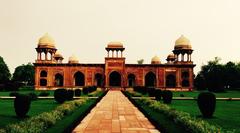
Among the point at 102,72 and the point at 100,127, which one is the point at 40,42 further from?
the point at 100,127

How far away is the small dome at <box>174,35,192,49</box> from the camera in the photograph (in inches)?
1850

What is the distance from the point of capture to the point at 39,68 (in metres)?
44.0

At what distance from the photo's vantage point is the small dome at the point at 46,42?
45.9 m

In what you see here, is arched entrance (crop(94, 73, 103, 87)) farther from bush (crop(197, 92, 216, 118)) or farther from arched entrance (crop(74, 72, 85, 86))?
bush (crop(197, 92, 216, 118))

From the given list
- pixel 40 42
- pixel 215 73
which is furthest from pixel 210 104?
pixel 215 73

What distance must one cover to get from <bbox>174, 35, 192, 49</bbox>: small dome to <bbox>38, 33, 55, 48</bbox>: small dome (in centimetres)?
1874

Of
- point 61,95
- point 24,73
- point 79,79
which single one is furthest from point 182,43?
point 24,73

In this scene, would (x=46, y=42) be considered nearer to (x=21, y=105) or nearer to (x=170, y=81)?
(x=170, y=81)

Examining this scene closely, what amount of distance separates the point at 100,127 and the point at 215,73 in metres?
49.0

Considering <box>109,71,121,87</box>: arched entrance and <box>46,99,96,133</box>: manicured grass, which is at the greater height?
<box>109,71,121,87</box>: arched entrance

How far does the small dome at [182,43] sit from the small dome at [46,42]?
18740 millimetres

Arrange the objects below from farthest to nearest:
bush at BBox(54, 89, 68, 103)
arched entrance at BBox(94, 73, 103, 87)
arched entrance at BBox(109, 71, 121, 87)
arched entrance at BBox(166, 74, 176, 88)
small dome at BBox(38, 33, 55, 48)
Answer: arched entrance at BBox(166, 74, 176, 88)
arched entrance at BBox(109, 71, 121, 87)
small dome at BBox(38, 33, 55, 48)
arched entrance at BBox(94, 73, 103, 87)
bush at BBox(54, 89, 68, 103)

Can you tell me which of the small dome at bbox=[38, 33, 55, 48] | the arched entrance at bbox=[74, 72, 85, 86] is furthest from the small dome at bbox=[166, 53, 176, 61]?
the small dome at bbox=[38, 33, 55, 48]

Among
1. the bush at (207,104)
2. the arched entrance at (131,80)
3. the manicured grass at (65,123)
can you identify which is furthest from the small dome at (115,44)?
the manicured grass at (65,123)
